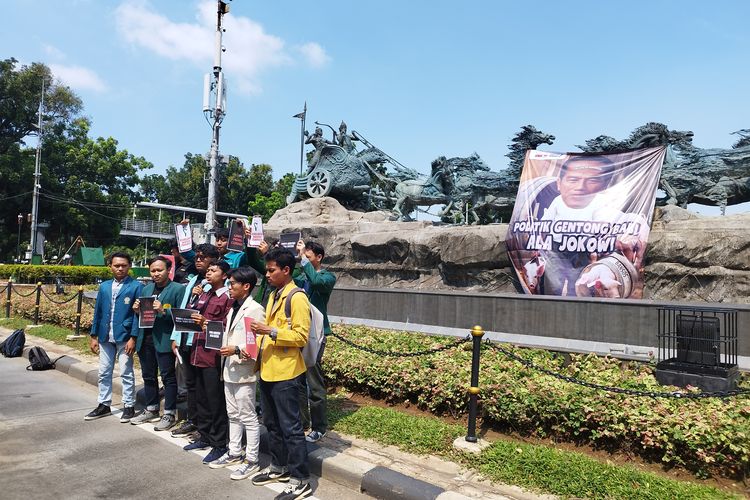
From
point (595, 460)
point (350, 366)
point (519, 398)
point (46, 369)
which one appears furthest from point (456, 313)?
point (46, 369)

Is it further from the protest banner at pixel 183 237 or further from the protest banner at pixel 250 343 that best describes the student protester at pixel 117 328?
the protest banner at pixel 250 343

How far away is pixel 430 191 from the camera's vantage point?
15.4 meters

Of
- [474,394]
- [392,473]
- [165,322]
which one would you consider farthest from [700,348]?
[165,322]

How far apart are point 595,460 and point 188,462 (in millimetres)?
3265

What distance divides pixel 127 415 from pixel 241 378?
2.17 meters

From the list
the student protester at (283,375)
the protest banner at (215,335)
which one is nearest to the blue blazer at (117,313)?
the protest banner at (215,335)

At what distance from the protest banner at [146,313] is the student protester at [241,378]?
1.30 meters

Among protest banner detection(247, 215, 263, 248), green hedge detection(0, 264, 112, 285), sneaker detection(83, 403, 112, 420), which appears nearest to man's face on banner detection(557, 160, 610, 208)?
protest banner detection(247, 215, 263, 248)

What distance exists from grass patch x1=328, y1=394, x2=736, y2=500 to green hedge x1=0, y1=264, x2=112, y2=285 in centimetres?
2397

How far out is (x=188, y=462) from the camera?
422cm

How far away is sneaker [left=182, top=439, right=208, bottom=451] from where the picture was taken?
14.8ft

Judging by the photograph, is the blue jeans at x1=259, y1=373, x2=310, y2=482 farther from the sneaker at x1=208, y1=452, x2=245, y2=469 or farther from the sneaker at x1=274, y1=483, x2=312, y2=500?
the sneaker at x1=208, y1=452, x2=245, y2=469

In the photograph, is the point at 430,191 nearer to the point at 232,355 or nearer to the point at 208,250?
the point at 208,250

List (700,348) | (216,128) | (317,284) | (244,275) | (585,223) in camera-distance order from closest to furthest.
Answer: (244,275) → (317,284) → (700,348) → (585,223) → (216,128)
